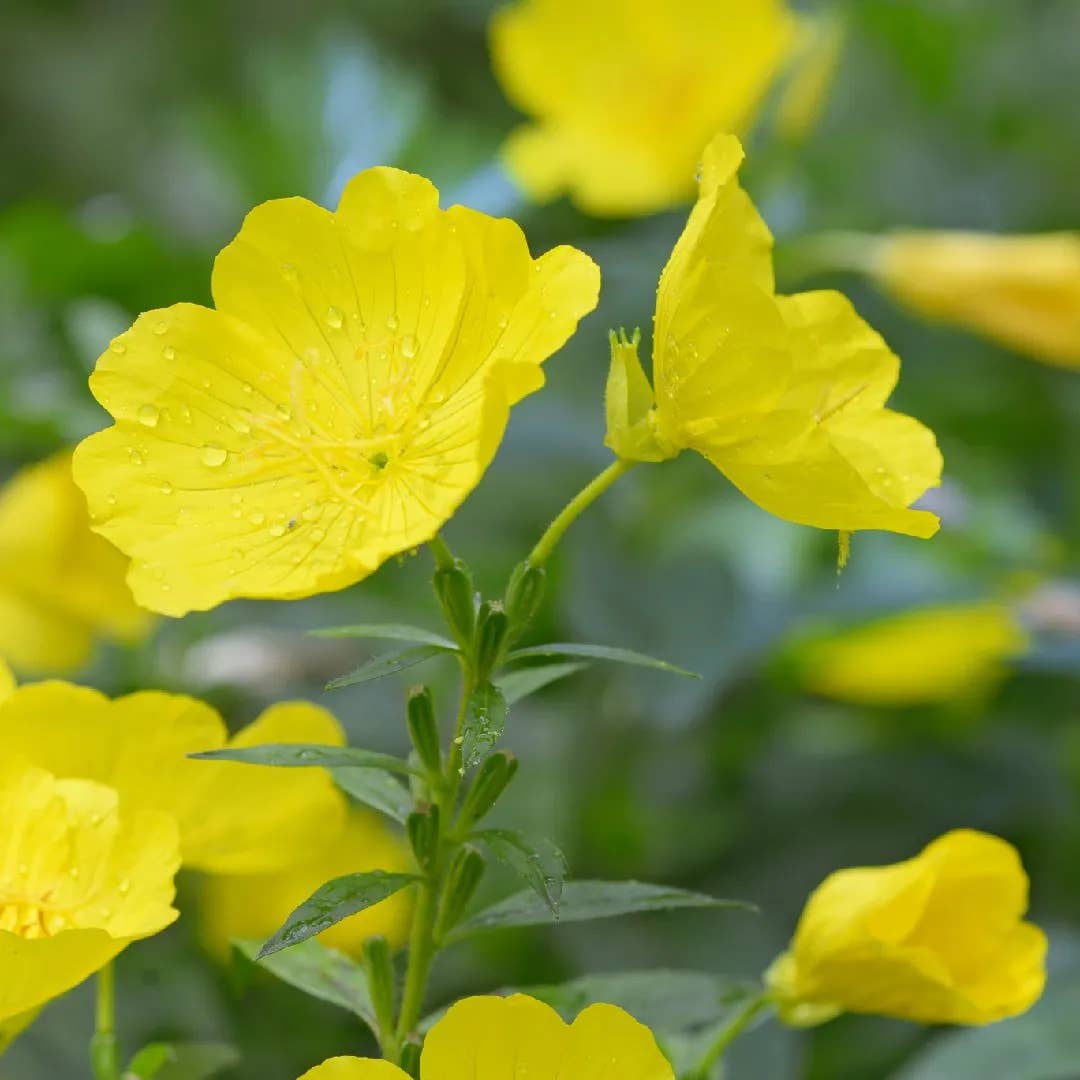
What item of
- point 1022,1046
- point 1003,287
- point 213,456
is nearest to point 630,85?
point 1003,287

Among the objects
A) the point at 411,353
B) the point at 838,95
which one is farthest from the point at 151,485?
the point at 838,95

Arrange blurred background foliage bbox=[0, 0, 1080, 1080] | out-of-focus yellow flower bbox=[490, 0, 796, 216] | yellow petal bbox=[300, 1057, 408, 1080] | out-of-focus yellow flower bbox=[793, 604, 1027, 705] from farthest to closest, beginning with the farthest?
out-of-focus yellow flower bbox=[490, 0, 796, 216] → out-of-focus yellow flower bbox=[793, 604, 1027, 705] → blurred background foliage bbox=[0, 0, 1080, 1080] → yellow petal bbox=[300, 1057, 408, 1080]

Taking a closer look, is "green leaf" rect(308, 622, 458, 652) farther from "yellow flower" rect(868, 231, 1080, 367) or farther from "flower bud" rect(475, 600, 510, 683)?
"yellow flower" rect(868, 231, 1080, 367)

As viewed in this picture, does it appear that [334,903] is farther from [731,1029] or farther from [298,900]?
[298,900]

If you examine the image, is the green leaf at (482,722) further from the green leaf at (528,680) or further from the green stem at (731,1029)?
the green stem at (731,1029)

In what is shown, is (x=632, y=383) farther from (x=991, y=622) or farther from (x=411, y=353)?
(x=991, y=622)

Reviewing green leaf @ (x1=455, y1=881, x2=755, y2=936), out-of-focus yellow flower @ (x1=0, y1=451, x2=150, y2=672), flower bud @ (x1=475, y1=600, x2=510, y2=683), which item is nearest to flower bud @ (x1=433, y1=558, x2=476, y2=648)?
flower bud @ (x1=475, y1=600, x2=510, y2=683)
